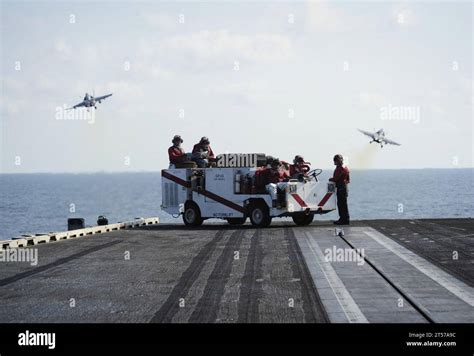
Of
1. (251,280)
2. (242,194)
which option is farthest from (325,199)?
(251,280)

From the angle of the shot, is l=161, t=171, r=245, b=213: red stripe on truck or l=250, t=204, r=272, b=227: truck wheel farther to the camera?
l=161, t=171, r=245, b=213: red stripe on truck

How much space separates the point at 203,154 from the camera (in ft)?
103

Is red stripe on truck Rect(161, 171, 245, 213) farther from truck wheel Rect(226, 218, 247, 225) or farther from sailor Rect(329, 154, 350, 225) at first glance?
sailor Rect(329, 154, 350, 225)

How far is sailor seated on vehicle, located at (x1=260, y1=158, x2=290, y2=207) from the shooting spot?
2856 cm

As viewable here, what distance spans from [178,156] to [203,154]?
0.96 metres

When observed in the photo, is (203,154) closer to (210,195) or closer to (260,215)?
(210,195)

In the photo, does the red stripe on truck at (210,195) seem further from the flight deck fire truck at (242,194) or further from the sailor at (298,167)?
the sailor at (298,167)

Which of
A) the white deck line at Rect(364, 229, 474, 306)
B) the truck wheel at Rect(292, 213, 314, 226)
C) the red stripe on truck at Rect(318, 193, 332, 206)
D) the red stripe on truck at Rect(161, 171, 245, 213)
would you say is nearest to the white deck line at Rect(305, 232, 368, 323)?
the white deck line at Rect(364, 229, 474, 306)

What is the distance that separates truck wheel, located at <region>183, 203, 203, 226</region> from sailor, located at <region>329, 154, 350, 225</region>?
16.9ft

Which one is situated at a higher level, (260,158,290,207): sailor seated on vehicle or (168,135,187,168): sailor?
(168,135,187,168): sailor

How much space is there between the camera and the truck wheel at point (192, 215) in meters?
31.2
